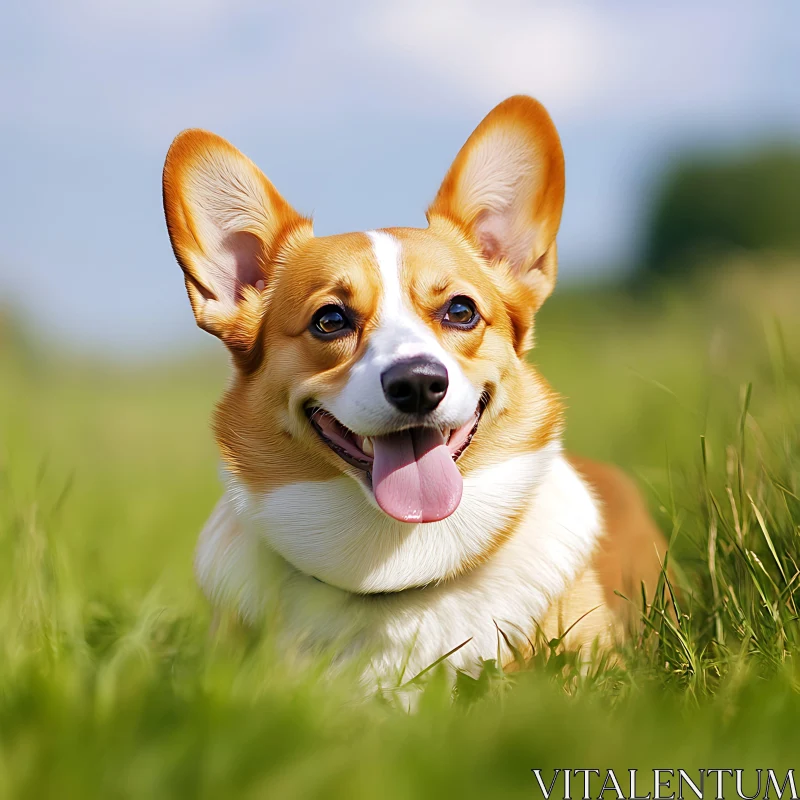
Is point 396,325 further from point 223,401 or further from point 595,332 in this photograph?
point 595,332

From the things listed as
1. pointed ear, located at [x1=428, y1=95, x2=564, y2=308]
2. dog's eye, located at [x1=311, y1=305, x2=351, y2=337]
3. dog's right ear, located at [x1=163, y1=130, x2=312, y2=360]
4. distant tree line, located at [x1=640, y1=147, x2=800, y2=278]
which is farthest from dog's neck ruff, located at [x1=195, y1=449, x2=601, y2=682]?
distant tree line, located at [x1=640, y1=147, x2=800, y2=278]

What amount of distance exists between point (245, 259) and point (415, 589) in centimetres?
123

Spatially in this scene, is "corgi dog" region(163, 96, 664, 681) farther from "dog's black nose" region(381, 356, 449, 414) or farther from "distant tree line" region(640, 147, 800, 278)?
"distant tree line" region(640, 147, 800, 278)

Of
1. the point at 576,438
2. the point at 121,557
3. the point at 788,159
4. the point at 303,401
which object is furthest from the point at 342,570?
the point at 788,159

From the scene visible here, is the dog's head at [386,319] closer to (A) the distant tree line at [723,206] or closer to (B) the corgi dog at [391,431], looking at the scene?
(B) the corgi dog at [391,431]

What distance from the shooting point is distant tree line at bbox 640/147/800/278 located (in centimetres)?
2706

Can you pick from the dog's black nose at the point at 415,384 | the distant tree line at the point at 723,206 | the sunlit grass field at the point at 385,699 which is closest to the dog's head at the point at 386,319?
the dog's black nose at the point at 415,384

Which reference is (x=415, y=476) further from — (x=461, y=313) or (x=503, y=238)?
(x=503, y=238)

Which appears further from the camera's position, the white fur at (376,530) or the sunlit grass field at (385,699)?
the white fur at (376,530)

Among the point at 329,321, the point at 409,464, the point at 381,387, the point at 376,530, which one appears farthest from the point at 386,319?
the point at 376,530

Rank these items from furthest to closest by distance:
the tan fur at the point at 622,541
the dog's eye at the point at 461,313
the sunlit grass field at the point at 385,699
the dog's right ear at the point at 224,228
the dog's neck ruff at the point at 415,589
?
the tan fur at the point at 622,541 < the dog's right ear at the point at 224,228 < the dog's eye at the point at 461,313 < the dog's neck ruff at the point at 415,589 < the sunlit grass field at the point at 385,699

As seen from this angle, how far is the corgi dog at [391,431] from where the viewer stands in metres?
2.53

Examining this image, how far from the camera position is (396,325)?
2.58 meters

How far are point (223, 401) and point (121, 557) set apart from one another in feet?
7.91
